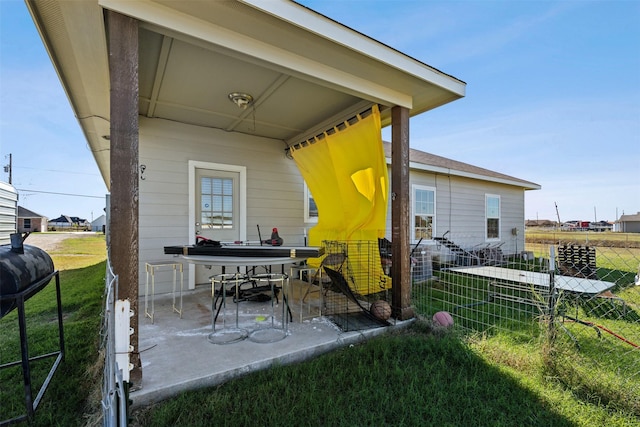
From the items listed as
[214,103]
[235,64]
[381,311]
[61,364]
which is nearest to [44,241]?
[214,103]

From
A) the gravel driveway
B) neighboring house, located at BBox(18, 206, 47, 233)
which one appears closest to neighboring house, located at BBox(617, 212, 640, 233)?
neighboring house, located at BBox(18, 206, 47, 233)

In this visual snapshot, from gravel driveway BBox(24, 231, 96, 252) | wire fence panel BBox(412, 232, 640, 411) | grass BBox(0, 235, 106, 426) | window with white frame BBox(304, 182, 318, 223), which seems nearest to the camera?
grass BBox(0, 235, 106, 426)

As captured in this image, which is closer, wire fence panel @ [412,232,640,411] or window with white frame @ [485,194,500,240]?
wire fence panel @ [412,232,640,411]

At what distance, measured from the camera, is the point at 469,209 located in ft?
29.7

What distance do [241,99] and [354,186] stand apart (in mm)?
1921

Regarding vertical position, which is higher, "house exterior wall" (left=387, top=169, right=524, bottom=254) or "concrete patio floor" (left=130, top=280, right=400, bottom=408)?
"house exterior wall" (left=387, top=169, right=524, bottom=254)

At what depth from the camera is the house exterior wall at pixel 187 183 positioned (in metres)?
4.23

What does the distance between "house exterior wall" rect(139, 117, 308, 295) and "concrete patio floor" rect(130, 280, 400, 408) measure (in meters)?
1.18

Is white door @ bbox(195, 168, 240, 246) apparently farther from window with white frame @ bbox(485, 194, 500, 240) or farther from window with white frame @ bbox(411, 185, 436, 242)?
window with white frame @ bbox(485, 194, 500, 240)

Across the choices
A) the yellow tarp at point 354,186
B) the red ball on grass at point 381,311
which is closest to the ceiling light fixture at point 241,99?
the yellow tarp at point 354,186

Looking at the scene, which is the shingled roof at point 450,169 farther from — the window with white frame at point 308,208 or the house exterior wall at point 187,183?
the house exterior wall at point 187,183

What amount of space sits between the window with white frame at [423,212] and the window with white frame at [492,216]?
271 cm

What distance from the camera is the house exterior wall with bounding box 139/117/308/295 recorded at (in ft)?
13.9

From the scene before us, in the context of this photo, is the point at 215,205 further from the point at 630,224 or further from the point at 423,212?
the point at 630,224
